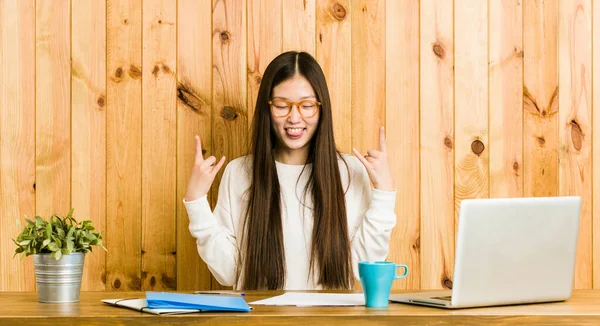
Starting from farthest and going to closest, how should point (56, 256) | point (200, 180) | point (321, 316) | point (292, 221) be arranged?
1. point (292, 221)
2. point (200, 180)
3. point (56, 256)
4. point (321, 316)

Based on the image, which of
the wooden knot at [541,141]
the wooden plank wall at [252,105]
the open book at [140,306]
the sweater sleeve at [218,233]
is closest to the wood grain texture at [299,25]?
the wooden plank wall at [252,105]

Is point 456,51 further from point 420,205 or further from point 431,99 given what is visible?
point 420,205

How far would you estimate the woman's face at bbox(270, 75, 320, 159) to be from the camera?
7.84 feet

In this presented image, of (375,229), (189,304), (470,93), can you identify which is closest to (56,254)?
(189,304)

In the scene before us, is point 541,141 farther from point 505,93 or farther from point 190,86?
point 190,86

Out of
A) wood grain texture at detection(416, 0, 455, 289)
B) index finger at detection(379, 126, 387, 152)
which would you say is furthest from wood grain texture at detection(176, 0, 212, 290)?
wood grain texture at detection(416, 0, 455, 289)

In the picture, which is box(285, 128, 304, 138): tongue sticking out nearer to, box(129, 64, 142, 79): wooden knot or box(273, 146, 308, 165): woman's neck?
box(273, 146, 308, 165): woman's neck

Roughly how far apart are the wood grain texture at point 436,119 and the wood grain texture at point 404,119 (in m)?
0.02

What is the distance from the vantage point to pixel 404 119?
260 centimetres

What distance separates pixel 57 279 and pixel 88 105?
1.05 meters

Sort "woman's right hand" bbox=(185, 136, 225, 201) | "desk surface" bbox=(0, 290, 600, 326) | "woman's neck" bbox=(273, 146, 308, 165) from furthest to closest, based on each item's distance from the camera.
Result: "woman's neck" bbox=(273, 146, 308, 165), "woman's right hand" bbox=(185, 136, 225, 201), "desk surface" bbox=(0, 290, 600, 326)

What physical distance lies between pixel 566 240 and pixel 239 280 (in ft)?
3.73

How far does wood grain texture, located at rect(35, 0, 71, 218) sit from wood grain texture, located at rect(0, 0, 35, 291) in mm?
25

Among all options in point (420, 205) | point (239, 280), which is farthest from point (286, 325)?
point (420, 205)
